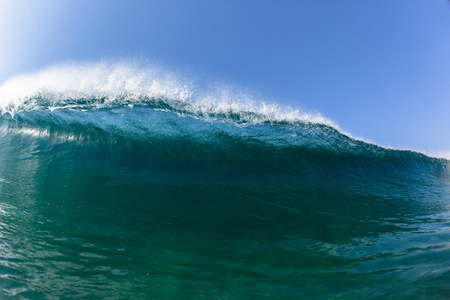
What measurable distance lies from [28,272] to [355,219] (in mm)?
4314

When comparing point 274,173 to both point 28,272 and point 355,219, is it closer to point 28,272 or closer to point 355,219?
point 355,219

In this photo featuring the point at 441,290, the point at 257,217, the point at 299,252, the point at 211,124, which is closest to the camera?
the point at 441,290

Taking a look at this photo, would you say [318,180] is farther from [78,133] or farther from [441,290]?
[78,133]

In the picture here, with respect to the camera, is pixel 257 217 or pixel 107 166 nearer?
pixel 257 217

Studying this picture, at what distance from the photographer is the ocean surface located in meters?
2.13

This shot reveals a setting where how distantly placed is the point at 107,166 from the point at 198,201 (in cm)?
265

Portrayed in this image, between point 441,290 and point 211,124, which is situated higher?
point 211,124

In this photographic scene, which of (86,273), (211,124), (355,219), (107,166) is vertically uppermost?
(211,124)

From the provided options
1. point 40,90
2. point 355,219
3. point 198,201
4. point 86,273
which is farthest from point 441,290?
point 40,90

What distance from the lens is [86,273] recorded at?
221 cm

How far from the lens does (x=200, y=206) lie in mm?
4172

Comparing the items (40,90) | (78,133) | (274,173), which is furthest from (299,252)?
(40,90)

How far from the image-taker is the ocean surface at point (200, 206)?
213 centimetres

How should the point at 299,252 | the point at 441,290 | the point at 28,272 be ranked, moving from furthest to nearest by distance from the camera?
1. the point at 299,252
2. the point at 28,272
3. the point at 441,290
